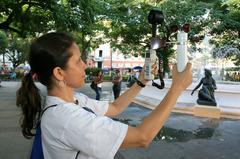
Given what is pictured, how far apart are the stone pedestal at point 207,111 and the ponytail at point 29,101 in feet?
30.8

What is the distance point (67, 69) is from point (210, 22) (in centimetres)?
2898

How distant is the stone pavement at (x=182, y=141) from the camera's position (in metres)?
6.27

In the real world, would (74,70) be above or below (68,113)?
above

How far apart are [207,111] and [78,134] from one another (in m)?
9.67

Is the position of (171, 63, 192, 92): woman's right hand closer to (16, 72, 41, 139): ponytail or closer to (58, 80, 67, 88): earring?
(58, 80, 67, 88): earring

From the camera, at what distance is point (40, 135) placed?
1.89m

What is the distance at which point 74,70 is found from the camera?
2.01 meters

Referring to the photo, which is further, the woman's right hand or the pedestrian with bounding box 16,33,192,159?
the woman's right hand

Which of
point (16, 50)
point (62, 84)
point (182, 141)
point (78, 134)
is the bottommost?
point (182, 141)

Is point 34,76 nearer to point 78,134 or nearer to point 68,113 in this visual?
point 68,113

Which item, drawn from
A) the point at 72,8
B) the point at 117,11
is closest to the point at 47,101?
the point at 72,8

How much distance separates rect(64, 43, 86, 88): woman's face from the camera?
200 centimetres

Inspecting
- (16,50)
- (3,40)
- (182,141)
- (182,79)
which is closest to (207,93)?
(182,141)

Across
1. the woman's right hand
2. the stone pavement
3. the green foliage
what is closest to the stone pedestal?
the stone pavement
